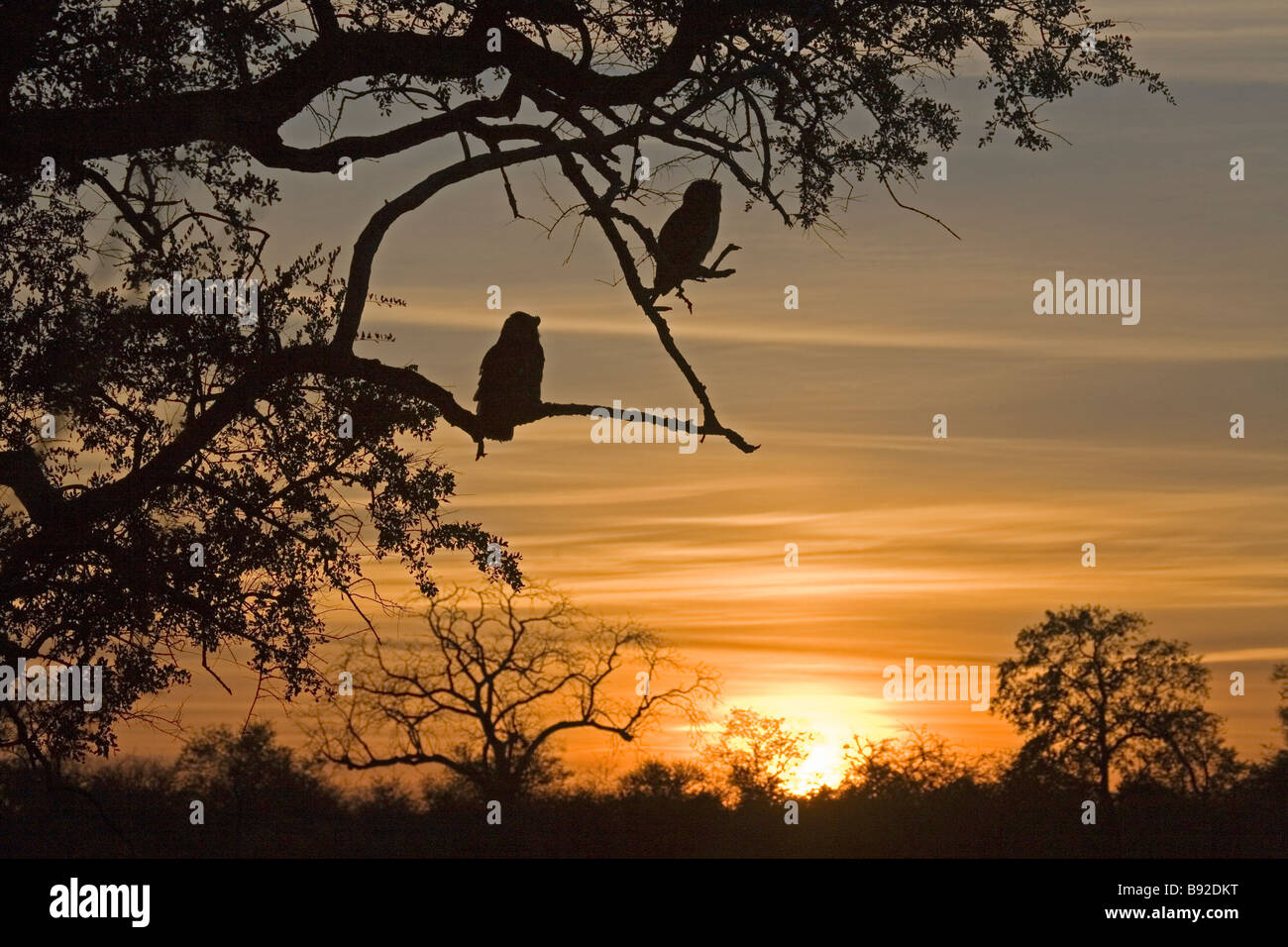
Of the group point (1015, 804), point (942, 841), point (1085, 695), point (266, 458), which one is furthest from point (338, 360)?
point (1085, 695)

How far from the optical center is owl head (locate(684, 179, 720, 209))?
9.76 m

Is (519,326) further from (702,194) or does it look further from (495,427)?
(702,194)

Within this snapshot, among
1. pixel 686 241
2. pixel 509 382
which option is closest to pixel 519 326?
pixel 509 382

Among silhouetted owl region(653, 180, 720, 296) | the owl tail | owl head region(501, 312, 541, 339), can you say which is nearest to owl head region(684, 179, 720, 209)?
silhouetted owl region(653, 180, 720, 296)

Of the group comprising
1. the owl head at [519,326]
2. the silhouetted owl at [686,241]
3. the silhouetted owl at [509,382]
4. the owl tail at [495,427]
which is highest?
the silhouetted owl at [686,241]

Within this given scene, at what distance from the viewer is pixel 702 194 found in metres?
9.80

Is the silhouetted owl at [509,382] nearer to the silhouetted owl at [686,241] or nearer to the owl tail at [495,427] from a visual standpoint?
the owl tail at [495,427]

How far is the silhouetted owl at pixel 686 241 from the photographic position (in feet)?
31.5

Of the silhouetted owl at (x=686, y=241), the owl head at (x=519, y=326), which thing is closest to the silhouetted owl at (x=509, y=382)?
the owl head at (x=519, y=326)

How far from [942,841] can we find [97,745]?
16.1 m

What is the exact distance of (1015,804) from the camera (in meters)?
24.3

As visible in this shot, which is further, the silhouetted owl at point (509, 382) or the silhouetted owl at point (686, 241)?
the silhouetted owl at point (686, 241)

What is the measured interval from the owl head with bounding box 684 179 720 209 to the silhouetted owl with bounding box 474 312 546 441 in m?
1.55
